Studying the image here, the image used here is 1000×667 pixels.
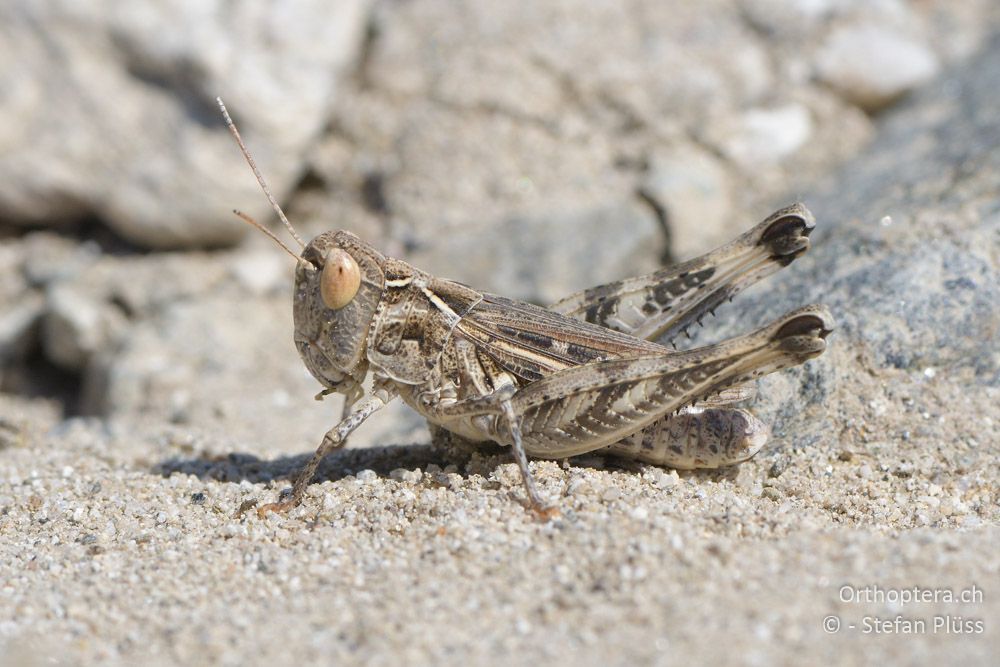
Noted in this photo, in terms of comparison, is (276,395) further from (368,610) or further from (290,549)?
(368,610)

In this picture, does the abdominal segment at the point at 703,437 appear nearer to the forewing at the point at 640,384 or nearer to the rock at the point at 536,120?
the forewing at the point at 640,384

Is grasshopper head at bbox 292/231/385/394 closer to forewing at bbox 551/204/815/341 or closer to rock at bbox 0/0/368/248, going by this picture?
forewing at bbox 551/204/815/341

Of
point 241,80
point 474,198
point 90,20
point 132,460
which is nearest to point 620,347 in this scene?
point 132,460

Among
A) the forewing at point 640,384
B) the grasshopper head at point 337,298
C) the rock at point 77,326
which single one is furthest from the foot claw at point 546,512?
the rock at point 77,326

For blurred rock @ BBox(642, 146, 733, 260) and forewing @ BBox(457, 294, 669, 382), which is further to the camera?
blurred rock @ BBox(642, 146, 733, 260)

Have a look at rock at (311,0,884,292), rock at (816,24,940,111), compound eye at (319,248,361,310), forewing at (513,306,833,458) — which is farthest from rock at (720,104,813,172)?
compound eye at (319,248,361,310)

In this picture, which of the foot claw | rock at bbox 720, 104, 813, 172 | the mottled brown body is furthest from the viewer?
rock at bbox 720, 104, 813, 172
